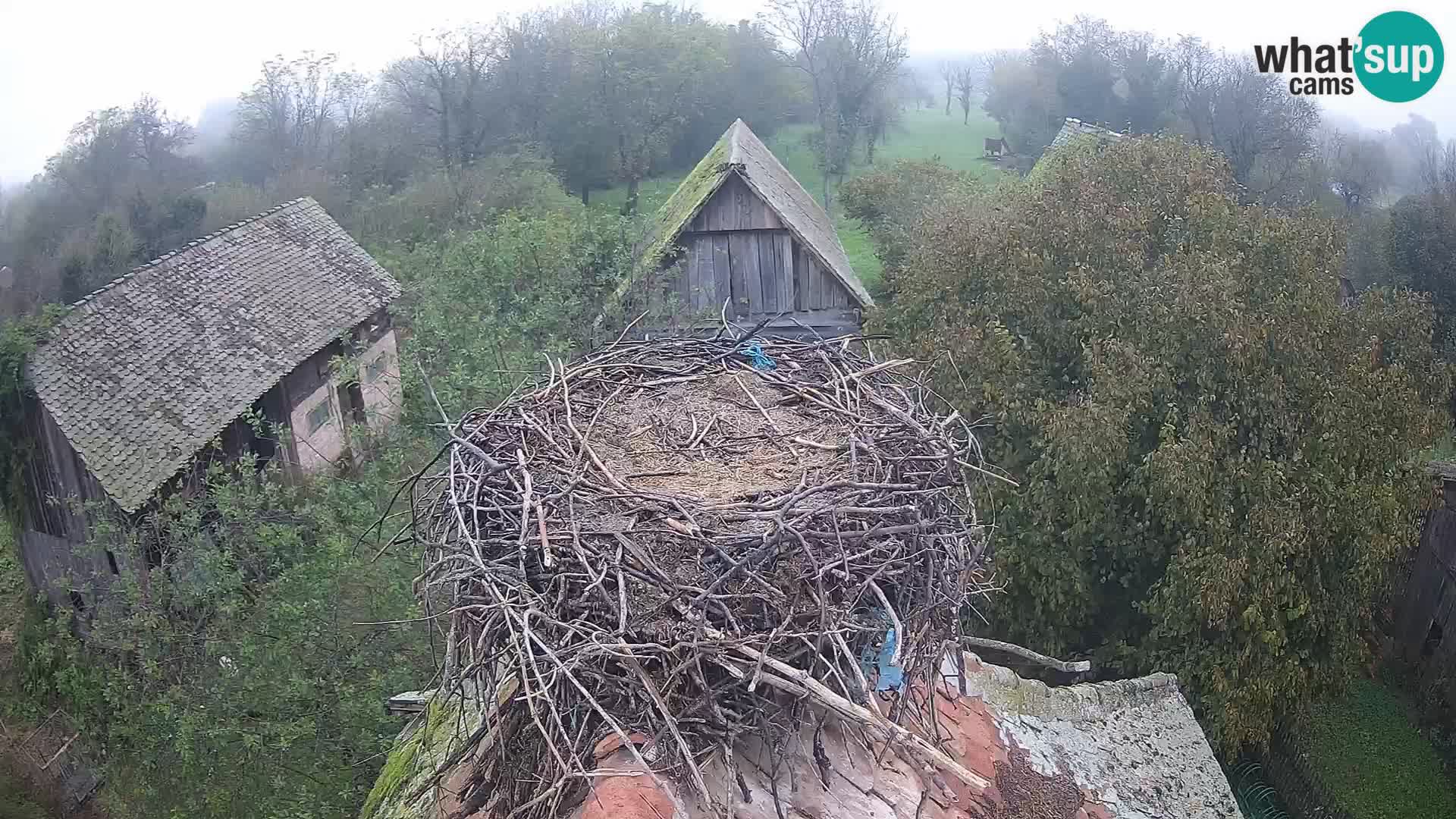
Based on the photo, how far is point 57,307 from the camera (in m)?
11.4

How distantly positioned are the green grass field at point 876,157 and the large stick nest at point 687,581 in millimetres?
16721

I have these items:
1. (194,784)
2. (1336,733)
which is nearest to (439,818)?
(194,784)

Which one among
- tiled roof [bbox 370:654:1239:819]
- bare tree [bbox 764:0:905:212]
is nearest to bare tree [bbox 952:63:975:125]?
bare tree [bbox 764:0:905:212]

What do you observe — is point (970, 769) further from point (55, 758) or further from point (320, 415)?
point (320, 415)

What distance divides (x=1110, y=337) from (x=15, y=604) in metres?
14.6

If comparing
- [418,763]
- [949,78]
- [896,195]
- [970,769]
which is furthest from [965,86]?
[418,763]

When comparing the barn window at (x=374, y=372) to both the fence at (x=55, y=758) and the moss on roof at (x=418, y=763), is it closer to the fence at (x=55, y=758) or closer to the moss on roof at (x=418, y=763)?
the fence at (x=55, y=758)

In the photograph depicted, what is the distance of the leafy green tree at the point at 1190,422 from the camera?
730 centimetres

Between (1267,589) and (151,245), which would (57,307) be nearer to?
(151,245)

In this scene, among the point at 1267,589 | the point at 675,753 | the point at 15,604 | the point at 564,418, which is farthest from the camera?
the point at 15,604

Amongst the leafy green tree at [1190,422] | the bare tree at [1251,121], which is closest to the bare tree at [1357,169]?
the bare tree at [1251,121]

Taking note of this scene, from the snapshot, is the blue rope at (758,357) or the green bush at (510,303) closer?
the blue rope at (758,357)

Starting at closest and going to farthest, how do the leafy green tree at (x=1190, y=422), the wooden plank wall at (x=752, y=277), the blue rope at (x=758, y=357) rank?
the blue rope at (x=758, y=357) → the leafy green tree at (x=1190, y=422) → the wooden plank wall at (x=752, y=277)

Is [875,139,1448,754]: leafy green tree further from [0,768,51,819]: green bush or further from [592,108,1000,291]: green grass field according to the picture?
[592,108,1000,291]: green grass field
